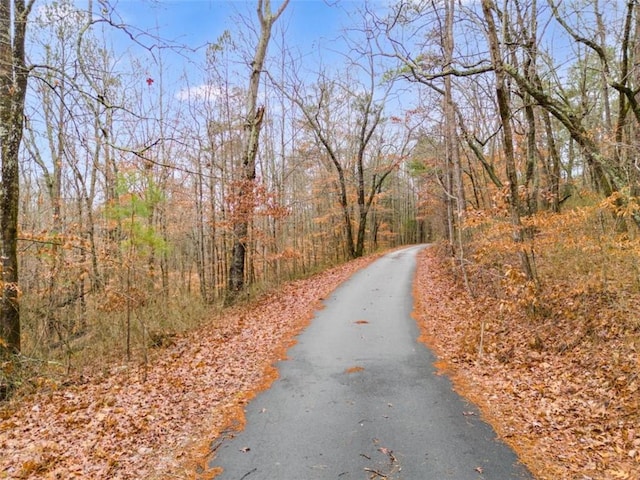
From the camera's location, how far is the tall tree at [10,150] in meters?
6.15

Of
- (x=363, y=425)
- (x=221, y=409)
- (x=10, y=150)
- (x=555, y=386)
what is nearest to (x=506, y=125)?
(x=555, y=386)

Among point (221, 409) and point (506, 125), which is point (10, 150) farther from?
point (506, 125)

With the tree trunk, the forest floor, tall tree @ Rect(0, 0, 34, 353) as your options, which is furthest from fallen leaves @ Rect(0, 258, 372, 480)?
the tree trunk

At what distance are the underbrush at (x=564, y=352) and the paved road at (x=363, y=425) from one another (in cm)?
49

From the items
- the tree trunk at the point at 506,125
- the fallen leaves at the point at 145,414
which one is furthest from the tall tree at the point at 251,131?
the tree trunk at the point at 506,125

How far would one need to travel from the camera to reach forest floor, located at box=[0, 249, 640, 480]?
4008 millimetres

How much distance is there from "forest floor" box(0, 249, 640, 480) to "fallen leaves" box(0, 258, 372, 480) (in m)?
0.02

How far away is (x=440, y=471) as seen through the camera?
381cm

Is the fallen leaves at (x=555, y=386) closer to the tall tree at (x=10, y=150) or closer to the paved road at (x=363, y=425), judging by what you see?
the paved road at (x=363, y=425)

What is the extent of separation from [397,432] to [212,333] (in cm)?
617

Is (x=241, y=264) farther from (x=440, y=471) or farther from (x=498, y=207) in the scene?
(x=440, y=471)

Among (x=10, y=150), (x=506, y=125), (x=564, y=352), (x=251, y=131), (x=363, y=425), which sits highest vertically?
(x=251, y=131)

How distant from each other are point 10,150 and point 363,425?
22.9 feet

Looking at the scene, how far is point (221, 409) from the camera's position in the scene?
534cm
